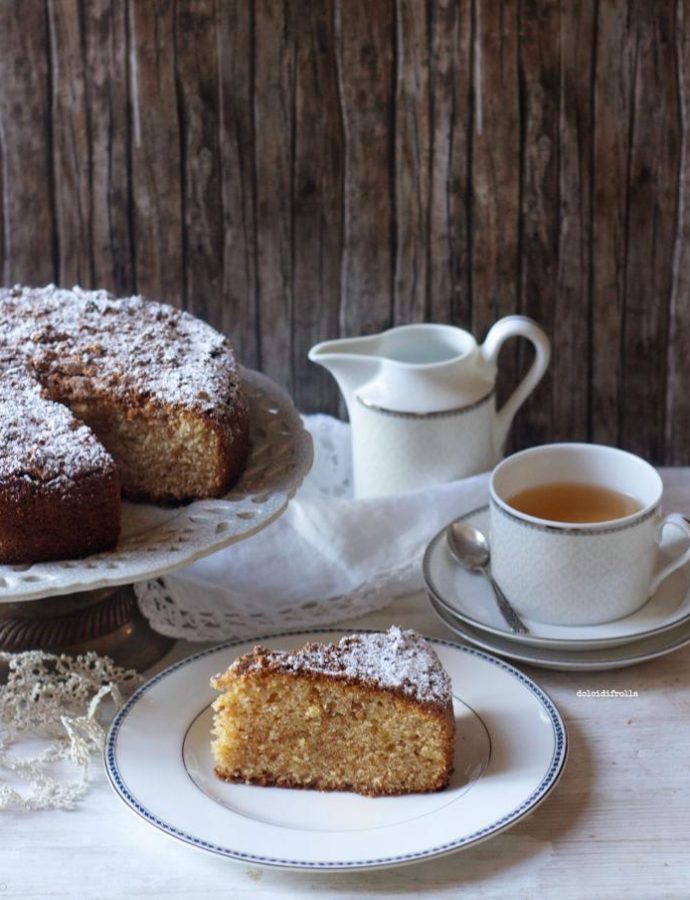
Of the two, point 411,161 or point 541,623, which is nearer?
point 541,623

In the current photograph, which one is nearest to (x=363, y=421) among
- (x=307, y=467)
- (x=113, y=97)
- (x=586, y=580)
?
(x=307, y=467)

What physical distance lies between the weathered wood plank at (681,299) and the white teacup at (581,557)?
1.44 feet

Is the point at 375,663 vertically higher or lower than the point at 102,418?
lower

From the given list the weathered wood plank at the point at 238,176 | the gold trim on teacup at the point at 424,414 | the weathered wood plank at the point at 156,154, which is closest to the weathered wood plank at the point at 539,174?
the gold trim on teacup at the point at 424,414

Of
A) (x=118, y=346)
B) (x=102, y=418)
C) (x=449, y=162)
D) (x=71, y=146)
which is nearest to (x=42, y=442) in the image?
(x=102, y=418)

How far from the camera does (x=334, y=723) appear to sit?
3.83ft

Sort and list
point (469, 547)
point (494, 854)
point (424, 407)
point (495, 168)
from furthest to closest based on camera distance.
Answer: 1. point (495, 168)
2. point (424, 407)
3. point (469, 547)
4. point (494, 854)

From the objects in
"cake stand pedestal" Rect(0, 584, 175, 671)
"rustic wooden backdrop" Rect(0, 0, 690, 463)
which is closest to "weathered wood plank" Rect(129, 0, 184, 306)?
"rustic wooden backdrop" Rect(0, 0, 690, 463)

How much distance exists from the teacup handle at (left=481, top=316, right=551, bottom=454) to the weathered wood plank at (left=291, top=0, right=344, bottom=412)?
10.5 inches

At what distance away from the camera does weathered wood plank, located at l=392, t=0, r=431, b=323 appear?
1.68 m

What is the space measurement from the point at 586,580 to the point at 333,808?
0.37m

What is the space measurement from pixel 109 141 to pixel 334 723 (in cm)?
94

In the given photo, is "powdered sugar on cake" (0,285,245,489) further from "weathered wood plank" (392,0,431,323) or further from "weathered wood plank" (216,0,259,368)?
"weathered wood plank" (392,0,431,323)

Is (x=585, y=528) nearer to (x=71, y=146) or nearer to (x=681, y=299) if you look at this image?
(x=681, y=299)
